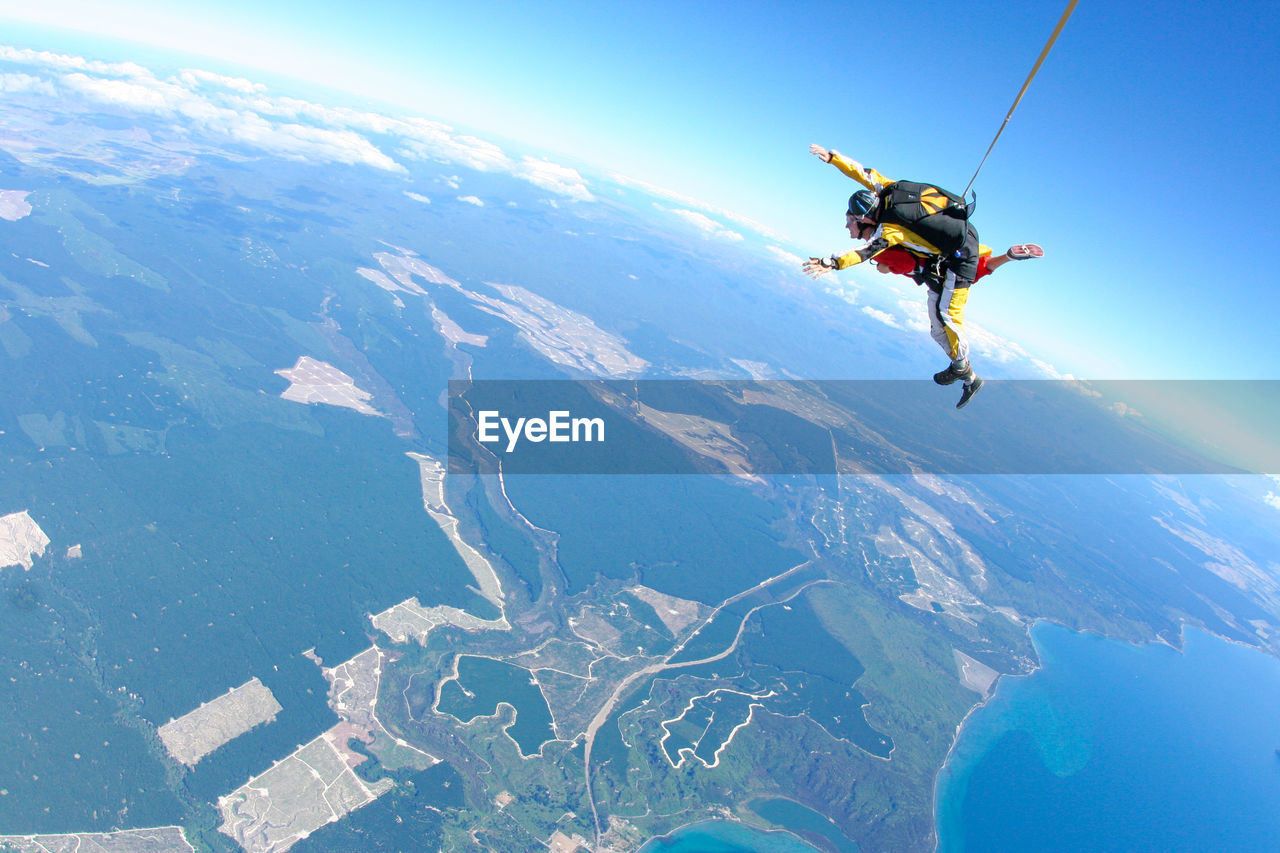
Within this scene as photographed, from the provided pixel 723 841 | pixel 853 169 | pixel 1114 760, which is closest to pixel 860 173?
pixel 853 169

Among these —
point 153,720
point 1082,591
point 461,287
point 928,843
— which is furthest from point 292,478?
point 1082,591

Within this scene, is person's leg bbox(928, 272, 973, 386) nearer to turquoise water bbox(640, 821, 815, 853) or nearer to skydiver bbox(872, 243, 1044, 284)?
skydiver bbox(872, 243, 1044, 284)

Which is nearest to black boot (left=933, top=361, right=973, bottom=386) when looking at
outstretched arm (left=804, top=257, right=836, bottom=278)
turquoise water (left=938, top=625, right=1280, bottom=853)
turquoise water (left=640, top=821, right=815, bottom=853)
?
outstretched arm (left=804, top=257, right=836, bottom=278)

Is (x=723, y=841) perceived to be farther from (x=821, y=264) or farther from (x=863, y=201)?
(x=863, y=201)

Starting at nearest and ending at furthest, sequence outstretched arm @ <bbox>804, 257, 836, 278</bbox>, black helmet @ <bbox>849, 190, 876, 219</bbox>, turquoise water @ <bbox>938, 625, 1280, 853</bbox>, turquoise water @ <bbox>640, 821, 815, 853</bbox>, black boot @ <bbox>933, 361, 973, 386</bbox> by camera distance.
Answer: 1. outstretched arm @ <bbox>804, 257, 836, 278</bbox>
2. black helmet @ <bbox>849, 190, 876, 219</bbox>
3. black boot @ <bbox>933, 361, 973, 386</bbox>
4. turquoise water @ <bbox>640, 821, 815, 853</bbox>
5. turquoise water @ <bbox>938, 625, 1280, 853</bbox>

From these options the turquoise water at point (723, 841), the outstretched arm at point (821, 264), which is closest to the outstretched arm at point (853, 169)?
the outstretched arm at point (821, 264)
